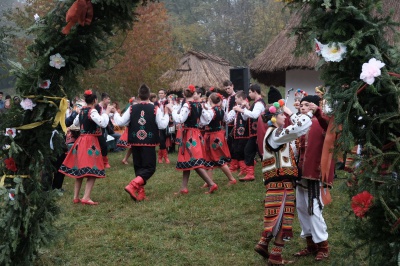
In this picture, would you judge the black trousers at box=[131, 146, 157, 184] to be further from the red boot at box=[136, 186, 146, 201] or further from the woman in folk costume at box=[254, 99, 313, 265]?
the woman in folk costume at box=[254, 99, 313, 265]

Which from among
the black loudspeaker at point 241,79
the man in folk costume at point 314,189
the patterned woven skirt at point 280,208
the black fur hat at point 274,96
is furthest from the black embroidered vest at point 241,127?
the patterned woven skirt at point 280,208

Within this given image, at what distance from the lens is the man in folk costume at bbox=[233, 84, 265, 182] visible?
10164 millimetres

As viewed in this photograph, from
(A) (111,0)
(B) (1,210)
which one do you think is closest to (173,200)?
(B) (1,210)

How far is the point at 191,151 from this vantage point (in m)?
9.38

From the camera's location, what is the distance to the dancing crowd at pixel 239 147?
18.9ft

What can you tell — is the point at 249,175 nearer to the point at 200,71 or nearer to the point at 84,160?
the point at 84,160

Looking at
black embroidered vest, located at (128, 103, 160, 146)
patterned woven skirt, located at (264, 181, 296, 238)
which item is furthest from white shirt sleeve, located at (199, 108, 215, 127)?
patterned woven skirt, located at (264, 181, 296, 238)

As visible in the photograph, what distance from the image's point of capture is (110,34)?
4.79m

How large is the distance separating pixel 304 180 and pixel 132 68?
12.5m

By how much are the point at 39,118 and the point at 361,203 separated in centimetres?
271

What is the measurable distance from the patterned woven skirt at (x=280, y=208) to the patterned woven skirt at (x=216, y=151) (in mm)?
4266

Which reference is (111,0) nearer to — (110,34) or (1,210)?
(110,34)

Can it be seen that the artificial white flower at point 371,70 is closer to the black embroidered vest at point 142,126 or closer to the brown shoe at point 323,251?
the brown shoe at point 323,251

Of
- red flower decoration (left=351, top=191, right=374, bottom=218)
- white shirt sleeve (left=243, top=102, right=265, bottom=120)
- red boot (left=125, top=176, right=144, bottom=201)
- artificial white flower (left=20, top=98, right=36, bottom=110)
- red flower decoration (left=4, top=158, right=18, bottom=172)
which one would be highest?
white shirt sleeve (left=243, top=102, right=265, bottom=120)
